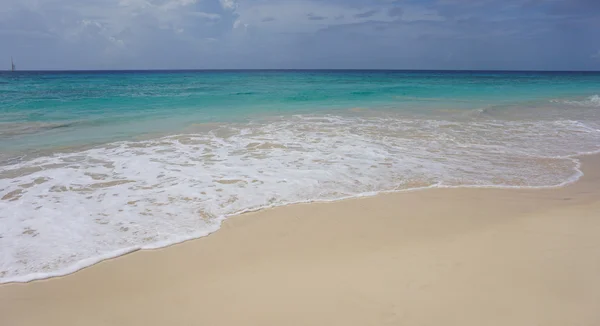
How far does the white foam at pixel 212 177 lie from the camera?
3.94m

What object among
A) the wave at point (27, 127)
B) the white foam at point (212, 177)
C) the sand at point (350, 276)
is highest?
the wave at point (27, 127)

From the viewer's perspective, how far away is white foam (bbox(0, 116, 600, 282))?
3.94 m

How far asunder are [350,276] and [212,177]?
3414 mm

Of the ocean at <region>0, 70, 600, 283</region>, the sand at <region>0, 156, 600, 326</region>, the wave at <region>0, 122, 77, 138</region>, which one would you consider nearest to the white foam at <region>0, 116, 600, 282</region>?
the ocean at <region>0, 70, 600, 283</region>

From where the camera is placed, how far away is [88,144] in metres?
8.70

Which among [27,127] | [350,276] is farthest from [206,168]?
[27,127]

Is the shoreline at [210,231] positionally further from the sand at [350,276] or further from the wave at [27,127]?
the wave at [27,127]

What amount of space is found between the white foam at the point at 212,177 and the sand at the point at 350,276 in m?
0.45

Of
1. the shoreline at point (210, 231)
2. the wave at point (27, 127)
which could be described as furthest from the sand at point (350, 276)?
the wave at point (27, 127)

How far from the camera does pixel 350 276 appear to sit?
320 centimetres

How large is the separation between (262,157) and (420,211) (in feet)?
11.6

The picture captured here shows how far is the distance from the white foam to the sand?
45 centimetres

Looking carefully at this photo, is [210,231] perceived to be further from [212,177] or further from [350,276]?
[212,177]

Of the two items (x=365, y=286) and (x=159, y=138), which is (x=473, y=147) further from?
(x=159, y=138)
